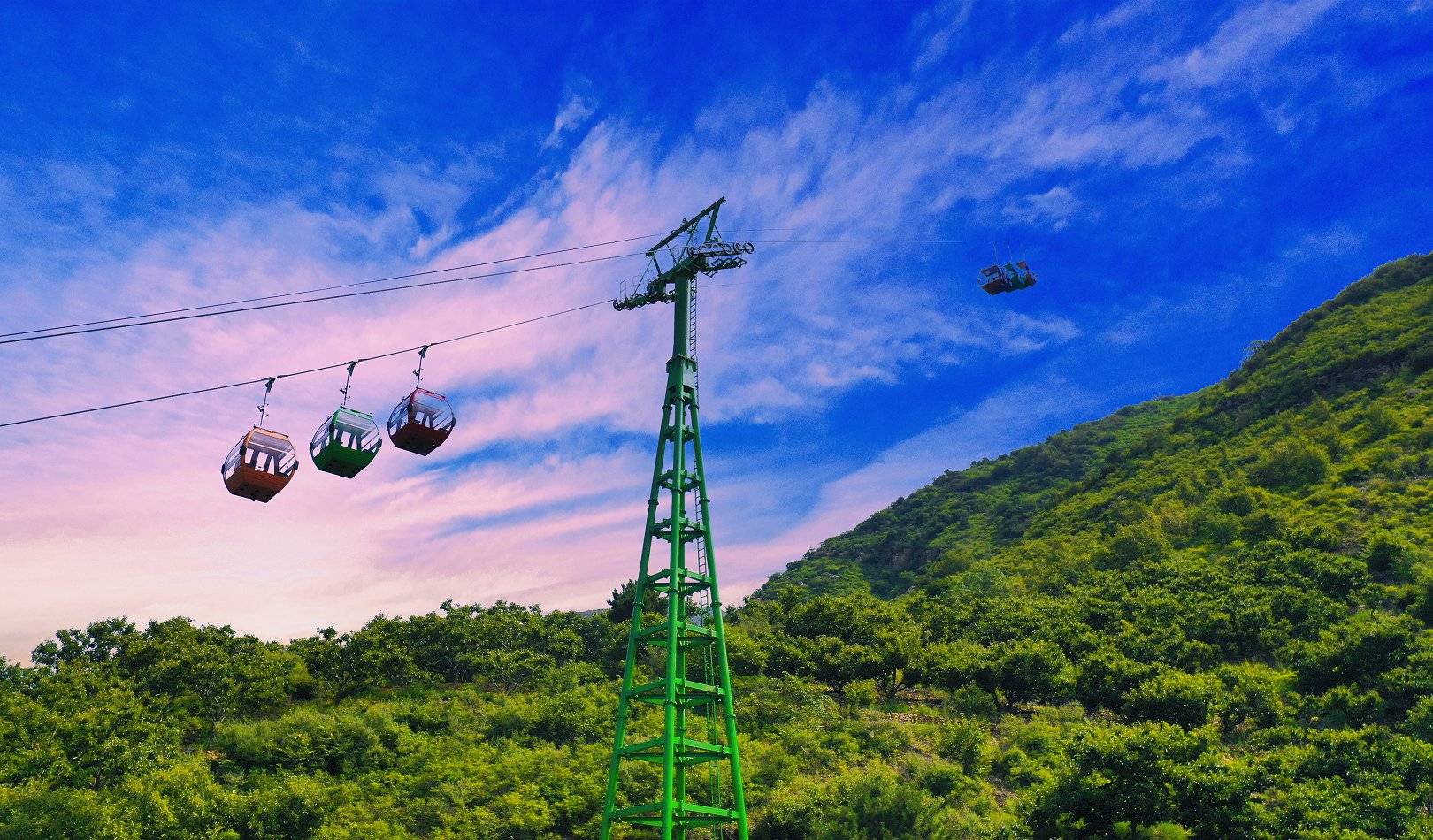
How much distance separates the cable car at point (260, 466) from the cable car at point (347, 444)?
0.71 m

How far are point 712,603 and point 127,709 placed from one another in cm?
3110

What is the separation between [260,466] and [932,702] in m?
38.9

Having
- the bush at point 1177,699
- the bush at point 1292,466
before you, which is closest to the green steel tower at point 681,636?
the bush at point 1177,699

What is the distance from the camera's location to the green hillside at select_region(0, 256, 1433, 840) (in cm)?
2895

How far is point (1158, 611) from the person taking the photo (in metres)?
49.1

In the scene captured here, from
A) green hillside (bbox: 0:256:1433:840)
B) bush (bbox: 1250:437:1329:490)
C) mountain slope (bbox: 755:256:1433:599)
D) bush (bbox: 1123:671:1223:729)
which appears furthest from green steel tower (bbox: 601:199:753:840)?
bush (bbox: 1250:437:1329:490)

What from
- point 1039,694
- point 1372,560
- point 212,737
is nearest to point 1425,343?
point 1372,560

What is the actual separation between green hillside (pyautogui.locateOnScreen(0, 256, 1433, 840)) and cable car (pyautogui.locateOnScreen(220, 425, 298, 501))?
17783mm

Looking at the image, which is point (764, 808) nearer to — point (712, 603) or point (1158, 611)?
point (712, 603)

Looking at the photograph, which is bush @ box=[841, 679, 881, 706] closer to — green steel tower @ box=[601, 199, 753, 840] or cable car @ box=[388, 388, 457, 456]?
green steel tower @ box=[601, 199, 753, 840]

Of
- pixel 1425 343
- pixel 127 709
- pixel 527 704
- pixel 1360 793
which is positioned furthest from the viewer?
pixel 1425 343

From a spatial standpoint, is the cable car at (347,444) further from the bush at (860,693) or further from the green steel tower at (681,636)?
the bush at (860,693)

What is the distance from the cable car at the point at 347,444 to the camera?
21.2 metres

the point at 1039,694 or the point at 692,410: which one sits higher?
the point at 692,410
